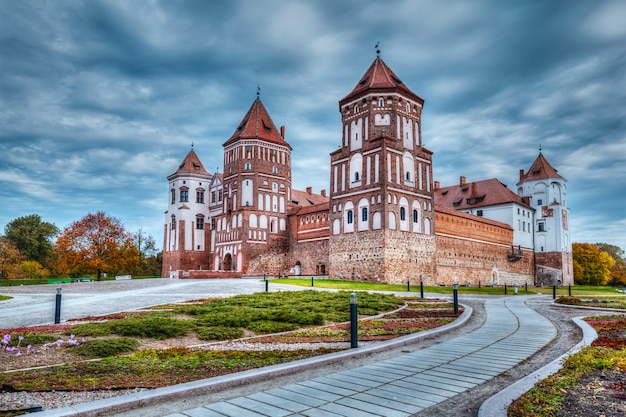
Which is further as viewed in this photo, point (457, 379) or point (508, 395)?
point (457, 379)

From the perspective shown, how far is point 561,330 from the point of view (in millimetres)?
11078

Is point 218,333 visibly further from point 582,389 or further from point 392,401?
point 582,389

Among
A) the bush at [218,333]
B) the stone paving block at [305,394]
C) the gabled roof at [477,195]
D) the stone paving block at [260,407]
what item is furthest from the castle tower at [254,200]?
the stone paving block at [260,407]

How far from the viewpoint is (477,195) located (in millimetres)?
68062

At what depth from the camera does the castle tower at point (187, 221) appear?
59.5 metres

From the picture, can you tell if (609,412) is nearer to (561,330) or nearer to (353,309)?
(353,309)

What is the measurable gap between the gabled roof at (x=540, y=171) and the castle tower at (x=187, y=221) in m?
48.9

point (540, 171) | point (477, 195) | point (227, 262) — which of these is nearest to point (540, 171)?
point (540, 171)

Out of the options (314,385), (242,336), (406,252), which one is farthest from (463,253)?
(314,385)

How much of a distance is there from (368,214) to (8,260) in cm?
4678

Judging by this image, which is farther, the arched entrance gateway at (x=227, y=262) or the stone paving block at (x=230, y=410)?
the arched entrance gateway at (x=227, y=262)

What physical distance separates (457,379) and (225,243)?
2055 inches

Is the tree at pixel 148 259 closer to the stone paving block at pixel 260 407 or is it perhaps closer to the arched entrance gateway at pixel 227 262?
the arched entrance gateway at pixel 227 262

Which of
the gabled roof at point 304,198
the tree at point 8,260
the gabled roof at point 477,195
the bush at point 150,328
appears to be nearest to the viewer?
the bush at point 150,328
